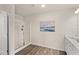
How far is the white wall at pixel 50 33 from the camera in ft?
8.96

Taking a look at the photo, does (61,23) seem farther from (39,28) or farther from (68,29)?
(39,28)

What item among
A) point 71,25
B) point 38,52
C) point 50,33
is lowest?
point 38,52

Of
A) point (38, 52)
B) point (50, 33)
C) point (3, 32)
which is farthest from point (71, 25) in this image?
point (3, 32)

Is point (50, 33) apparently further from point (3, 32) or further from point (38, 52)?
point (3, 32)

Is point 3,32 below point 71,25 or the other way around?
below

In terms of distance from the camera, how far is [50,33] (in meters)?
2.71

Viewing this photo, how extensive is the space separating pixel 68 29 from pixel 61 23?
30 centimetres

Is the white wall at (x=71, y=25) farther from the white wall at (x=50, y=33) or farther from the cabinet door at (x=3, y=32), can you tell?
the cabinet door at (x=3, y=32)

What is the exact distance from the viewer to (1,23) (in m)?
2.47

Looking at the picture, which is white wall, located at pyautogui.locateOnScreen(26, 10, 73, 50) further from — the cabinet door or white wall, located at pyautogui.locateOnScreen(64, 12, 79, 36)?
the cabinet door

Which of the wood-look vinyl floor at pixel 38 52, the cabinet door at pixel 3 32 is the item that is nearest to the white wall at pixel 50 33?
the wood-look vinyl floor at pixel 38 52
